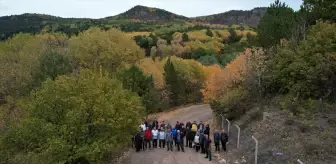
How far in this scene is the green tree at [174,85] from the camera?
61.6m

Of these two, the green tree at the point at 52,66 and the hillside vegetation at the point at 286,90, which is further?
the green tree at the point at 52,66

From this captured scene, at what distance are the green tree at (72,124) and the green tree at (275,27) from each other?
680 inches

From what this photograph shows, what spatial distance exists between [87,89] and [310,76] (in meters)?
15.2

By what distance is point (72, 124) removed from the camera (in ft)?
79.3

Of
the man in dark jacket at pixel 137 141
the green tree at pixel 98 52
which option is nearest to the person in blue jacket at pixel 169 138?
the man in dark jacket at pixel 137 141

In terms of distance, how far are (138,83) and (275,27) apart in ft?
55.5

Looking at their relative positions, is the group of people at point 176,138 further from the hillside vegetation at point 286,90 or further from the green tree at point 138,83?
the green tree at point 138,83

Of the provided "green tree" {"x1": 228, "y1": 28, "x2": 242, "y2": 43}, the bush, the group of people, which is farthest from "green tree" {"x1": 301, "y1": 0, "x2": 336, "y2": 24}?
"green tree" {"x1": 228, "y1": 28, "x2": 242, "y2": 43}

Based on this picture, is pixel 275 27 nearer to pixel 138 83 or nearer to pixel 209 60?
pixel 138 83

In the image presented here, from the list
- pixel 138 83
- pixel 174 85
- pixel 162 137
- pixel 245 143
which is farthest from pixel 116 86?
pixel 174 85

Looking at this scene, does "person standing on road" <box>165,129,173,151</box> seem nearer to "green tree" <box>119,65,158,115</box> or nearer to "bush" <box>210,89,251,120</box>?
"bush" <box>210,89,251,120</box>

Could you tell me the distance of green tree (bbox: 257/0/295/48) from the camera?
37.3m

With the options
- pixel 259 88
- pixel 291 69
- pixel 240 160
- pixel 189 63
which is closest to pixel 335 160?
pixel 240 160

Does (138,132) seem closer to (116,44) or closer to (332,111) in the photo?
(332,111)
